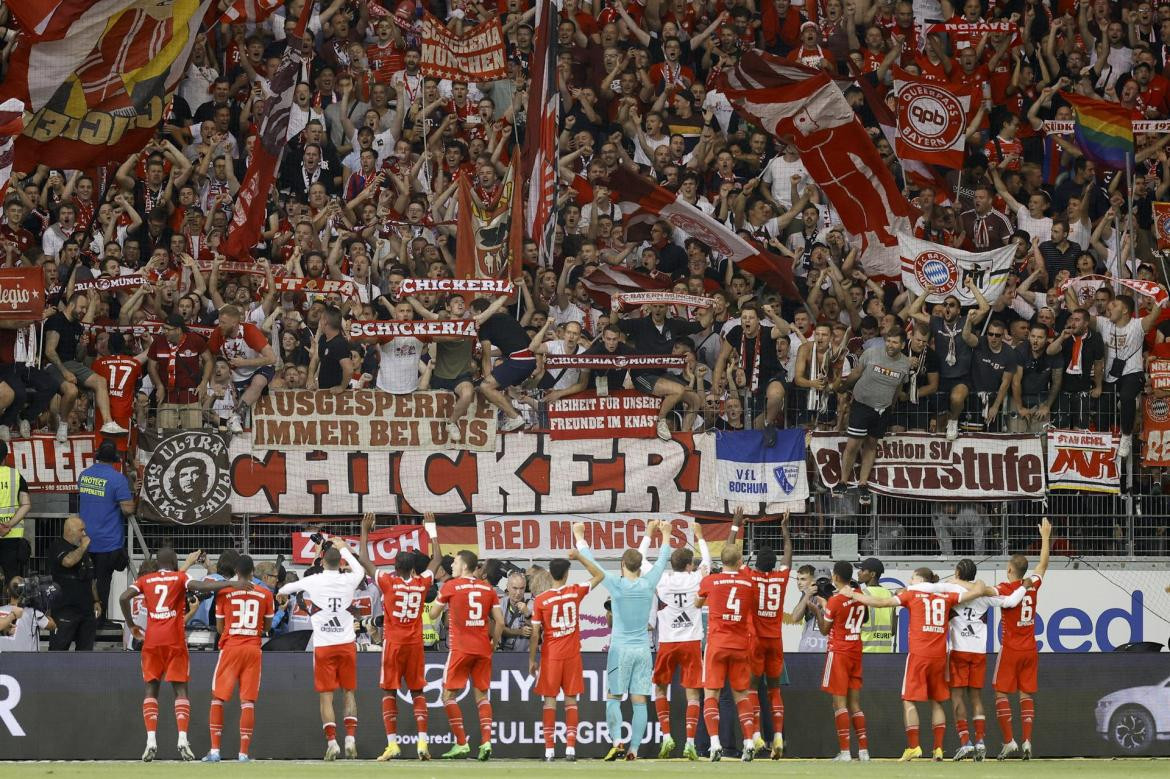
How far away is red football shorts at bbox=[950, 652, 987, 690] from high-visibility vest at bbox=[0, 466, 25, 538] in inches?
389

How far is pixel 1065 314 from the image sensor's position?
848 inches

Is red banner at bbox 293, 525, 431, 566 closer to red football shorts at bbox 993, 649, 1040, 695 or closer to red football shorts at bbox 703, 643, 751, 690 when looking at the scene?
red football shorts at bbox 703, 643, 751, 690

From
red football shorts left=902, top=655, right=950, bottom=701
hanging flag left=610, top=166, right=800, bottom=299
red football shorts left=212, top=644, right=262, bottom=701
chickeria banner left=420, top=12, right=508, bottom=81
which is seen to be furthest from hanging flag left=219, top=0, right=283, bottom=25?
red football shorts left=902, top=655, right=950, bottom=701

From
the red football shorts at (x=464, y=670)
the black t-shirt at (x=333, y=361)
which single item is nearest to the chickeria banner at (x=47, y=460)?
the black t-shirt at (x=333, y=361)

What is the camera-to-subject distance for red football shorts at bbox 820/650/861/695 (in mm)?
16641

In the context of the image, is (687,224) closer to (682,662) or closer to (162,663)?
(682,662)

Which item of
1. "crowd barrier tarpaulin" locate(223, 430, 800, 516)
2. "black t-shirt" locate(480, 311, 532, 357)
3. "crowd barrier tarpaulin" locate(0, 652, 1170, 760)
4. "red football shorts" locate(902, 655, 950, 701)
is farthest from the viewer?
"black t-shirt" locate(480, 311, 532, 357)

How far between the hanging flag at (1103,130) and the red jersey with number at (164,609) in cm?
1330

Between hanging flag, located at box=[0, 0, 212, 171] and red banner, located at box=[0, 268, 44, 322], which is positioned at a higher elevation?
hanging flag, located at box=[0, 0, 212, 171]

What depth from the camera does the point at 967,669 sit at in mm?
16906

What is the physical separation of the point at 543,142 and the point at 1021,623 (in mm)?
8559

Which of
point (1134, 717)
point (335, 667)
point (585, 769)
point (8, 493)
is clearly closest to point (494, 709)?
point (335, 667)

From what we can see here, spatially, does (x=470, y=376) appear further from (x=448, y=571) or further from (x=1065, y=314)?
(x=1065, y=314)

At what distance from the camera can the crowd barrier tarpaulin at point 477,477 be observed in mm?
20109
